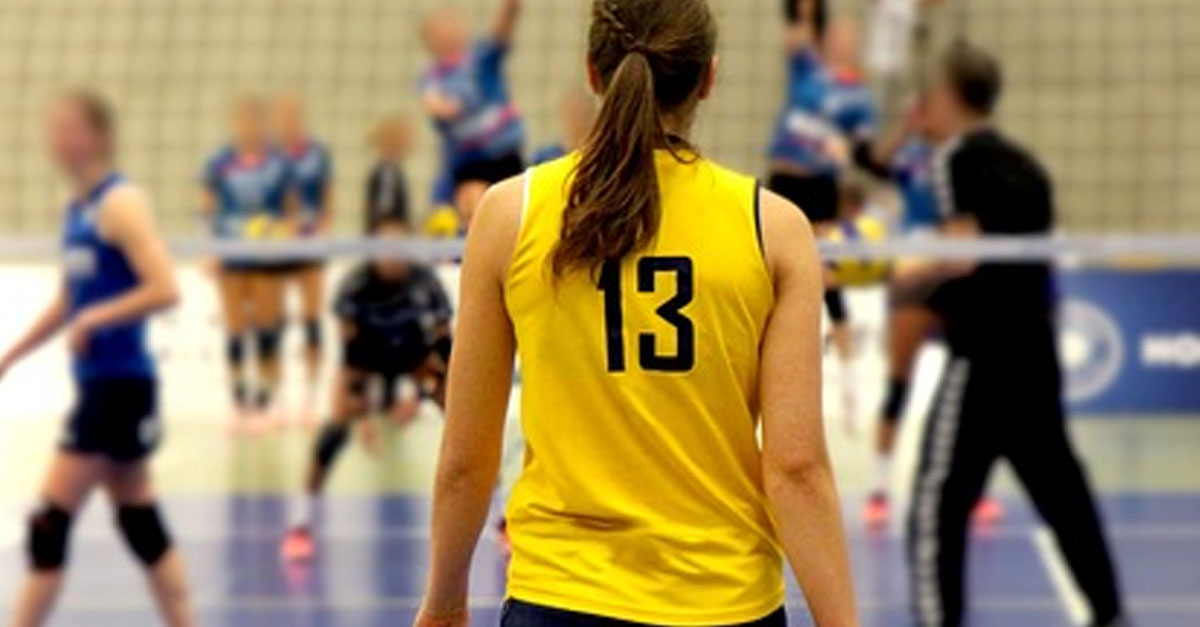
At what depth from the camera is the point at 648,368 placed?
379cm

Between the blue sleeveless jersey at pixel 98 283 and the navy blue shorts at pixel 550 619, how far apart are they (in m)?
4.21

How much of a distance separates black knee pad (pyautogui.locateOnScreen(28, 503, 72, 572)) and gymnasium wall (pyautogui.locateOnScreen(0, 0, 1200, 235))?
9795 millimetres

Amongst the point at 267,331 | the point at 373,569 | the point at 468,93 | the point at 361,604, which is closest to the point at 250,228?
the point at 267,331

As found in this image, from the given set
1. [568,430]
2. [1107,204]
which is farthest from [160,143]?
[568,430]

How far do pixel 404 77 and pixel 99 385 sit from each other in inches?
413

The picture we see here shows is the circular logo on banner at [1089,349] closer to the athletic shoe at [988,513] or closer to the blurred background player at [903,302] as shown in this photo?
the blurred background player at [903,302]

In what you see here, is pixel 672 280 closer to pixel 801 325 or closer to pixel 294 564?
pixel 801 325

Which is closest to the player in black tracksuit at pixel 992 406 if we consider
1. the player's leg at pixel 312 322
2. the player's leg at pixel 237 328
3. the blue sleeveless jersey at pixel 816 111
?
the blue sleeveless jersey at pixel 816 111

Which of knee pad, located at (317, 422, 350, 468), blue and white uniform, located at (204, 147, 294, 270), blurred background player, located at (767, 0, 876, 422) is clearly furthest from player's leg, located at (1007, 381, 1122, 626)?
blue and white uniform, located at (204, 147, 294, 270)

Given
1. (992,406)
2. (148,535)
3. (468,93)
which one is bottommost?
(148,535)

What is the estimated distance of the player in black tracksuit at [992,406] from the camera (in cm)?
786

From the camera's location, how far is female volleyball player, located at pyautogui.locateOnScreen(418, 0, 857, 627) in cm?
378

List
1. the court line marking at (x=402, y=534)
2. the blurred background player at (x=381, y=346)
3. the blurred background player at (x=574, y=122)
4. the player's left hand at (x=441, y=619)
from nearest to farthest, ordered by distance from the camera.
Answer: the player's left hand at (x=441, y=619), the blurred background player at (x=381, y=346), the blurred background player at (x=574, y=122), the court line marking at (x=402, y=534)

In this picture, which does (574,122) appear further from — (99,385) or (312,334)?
(312,334)
